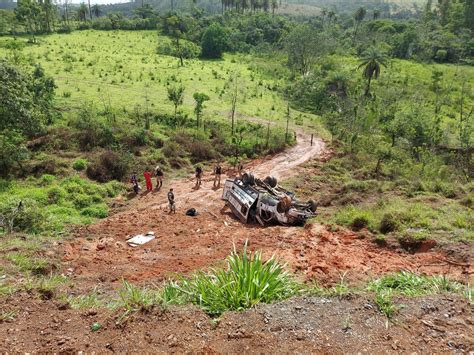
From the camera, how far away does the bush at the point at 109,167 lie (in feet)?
58.9

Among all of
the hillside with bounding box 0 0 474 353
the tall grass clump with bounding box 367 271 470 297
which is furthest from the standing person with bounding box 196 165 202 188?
the tall grass clump with bounding box 367 271 470 297

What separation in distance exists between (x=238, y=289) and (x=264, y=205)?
8208mm

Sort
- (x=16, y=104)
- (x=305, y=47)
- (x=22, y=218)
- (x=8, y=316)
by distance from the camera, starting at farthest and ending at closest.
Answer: (x=305, y=47) → (x=16, y=104) → (x=22, y=218) → (x=8, y=316)

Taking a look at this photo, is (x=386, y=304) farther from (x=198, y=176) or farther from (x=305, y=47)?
(x=305, y=47)

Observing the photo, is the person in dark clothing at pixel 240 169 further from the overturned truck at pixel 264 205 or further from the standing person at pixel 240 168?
the overturned truck at pixel 264 205

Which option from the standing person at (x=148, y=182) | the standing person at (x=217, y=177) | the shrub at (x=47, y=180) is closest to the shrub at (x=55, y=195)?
the shrub at (x=47, y=180)

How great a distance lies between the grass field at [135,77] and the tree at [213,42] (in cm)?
154

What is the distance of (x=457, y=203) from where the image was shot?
15.0 metres

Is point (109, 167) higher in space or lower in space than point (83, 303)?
lower

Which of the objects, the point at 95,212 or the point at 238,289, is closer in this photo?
the point at 238,289

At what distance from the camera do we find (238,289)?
6012 millimetres

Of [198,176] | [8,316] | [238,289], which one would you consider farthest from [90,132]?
[238,289]

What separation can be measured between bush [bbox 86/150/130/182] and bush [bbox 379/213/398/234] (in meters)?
11.8

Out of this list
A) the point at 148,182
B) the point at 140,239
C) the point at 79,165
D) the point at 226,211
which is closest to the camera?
the point at 140,239
